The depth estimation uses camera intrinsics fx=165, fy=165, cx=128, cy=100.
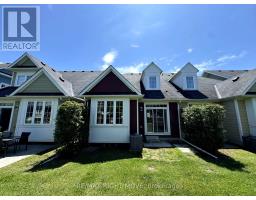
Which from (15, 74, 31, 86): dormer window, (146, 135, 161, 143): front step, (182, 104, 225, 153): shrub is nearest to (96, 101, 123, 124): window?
(146, 135, 161, 143): front step

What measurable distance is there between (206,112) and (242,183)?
15.6 ft

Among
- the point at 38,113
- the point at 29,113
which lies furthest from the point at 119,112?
the point at 29,113

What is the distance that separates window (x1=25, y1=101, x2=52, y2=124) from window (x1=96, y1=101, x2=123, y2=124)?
422cm

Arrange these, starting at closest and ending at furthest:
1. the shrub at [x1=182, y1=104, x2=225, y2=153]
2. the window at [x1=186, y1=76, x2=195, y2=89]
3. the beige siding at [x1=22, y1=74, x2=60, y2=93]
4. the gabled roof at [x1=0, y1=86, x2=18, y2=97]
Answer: the shrub at [x1=182, y1=104, x2=225, y2=153] < the beige siding at [x1=22, y1=74, x2=60, y2=93] < the gabled roof at [x1=0, y1=86, x2=18, y2=97] < the window at [x1=186, y1=76, x2=195, y2=89]

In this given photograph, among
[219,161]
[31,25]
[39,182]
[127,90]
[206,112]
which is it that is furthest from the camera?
[127,90]

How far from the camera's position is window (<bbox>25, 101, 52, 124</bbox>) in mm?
12820

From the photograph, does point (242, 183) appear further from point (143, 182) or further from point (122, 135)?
point (122, 135)

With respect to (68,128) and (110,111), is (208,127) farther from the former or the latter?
(68,128)

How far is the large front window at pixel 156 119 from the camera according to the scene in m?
14.2

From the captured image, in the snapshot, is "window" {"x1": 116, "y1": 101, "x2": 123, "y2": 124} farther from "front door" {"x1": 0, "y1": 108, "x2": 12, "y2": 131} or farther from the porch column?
"front door" {"x1": 0, "y1": 108, "x2": 12, "y2": 131}
